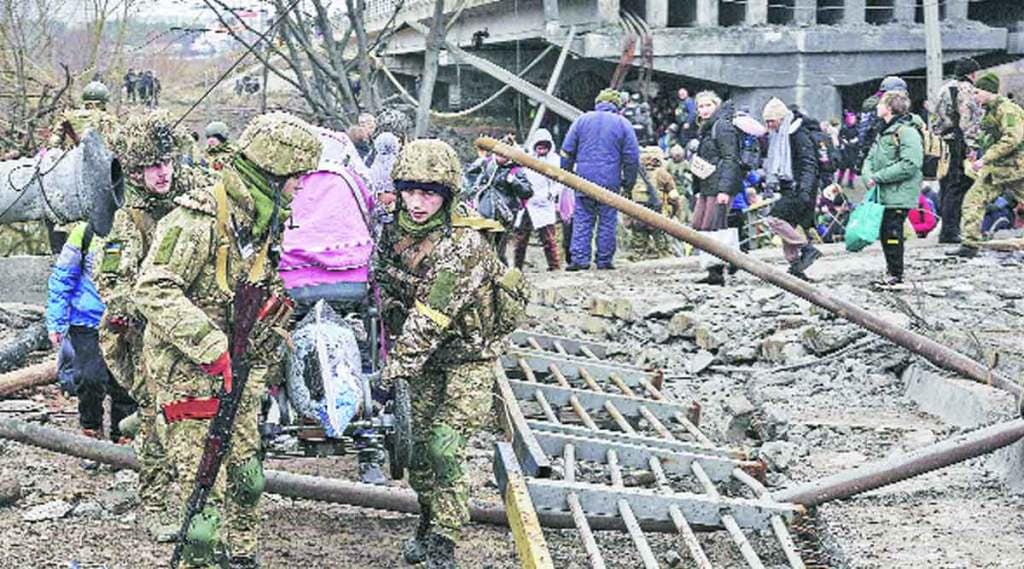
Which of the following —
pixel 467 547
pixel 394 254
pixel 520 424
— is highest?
pixel 394 254

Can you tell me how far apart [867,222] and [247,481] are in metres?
6.88

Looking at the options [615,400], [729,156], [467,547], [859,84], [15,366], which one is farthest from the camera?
[859,84]

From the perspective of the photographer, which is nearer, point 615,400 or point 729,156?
point 615,400

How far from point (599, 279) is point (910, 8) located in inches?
625

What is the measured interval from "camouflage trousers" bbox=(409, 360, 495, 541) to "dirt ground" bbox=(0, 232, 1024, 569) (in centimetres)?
49

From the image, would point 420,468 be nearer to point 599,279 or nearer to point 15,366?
point 15,366

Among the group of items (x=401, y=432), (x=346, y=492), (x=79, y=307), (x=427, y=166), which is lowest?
(x=346, y=492)

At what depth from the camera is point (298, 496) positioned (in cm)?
612

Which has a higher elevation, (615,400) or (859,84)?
(859,84)

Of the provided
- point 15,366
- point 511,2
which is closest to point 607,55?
point 511,2

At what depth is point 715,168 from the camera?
1152 centimetres

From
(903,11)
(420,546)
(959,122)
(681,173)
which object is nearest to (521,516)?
(420,546)

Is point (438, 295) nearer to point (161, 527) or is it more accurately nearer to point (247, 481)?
point (247, 481)

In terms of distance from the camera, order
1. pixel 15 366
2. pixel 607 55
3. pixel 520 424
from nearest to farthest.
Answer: pixel 520 424 → pixel 15 366 → pixel 607 55
